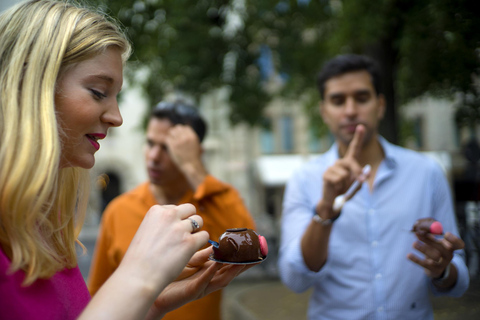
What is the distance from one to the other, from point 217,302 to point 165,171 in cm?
87

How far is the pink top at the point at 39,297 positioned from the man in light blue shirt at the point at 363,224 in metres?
1.18

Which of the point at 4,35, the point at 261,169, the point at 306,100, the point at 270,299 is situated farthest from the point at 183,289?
the point at 261,169

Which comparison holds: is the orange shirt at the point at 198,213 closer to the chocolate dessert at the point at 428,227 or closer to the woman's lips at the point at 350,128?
the woman's lips at the point at 350,128

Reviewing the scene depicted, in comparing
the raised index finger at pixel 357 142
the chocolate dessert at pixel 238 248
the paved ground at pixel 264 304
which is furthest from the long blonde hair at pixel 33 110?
the paved ground at pixel 264 304

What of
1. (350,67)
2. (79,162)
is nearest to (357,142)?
(350,67)

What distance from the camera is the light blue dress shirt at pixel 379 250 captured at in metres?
2.12

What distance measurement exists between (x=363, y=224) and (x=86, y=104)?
1.57 m

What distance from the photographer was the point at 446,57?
8.96ft

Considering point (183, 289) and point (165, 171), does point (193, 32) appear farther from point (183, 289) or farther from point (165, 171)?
point (183, 289)

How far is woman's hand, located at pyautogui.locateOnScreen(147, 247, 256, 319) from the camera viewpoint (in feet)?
4.44

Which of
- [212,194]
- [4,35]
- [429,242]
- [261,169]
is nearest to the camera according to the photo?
[4,35]

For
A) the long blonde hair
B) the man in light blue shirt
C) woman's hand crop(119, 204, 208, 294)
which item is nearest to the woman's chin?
the long blonde hair

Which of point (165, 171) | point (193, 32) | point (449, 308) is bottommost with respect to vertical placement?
point (449, 308)

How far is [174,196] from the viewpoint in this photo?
110 inches
